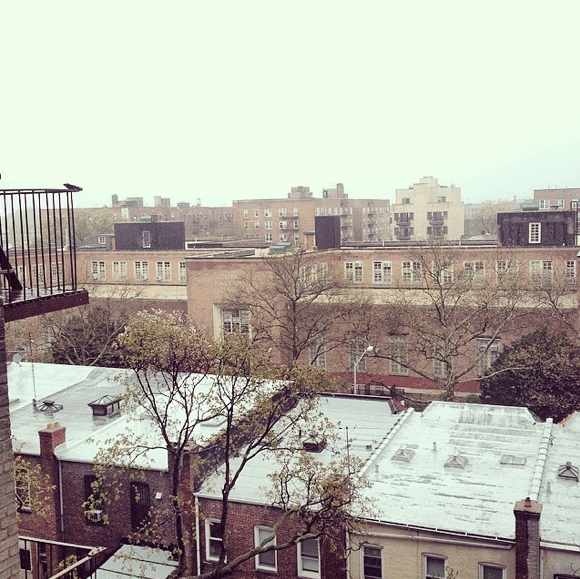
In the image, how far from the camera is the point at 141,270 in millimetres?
64750

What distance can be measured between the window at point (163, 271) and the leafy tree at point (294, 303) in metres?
18.9

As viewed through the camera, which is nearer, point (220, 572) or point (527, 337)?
point (220, 572)

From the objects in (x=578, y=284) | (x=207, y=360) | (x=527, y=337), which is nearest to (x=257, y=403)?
(x=207, y=360)

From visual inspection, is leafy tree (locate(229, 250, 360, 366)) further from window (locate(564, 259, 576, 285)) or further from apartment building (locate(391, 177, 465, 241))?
apartment building (locate(391, 177, 465, 241))

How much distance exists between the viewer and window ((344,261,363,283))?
2181 inches

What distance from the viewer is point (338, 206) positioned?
379 feet

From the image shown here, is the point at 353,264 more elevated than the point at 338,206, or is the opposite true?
the point at 338,206

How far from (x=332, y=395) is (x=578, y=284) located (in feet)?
67.1

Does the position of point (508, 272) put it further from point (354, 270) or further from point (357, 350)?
point (354, 270)

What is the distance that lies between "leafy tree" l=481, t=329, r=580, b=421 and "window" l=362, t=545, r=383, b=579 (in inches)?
677

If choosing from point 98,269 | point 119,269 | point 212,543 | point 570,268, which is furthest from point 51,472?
point 98,269

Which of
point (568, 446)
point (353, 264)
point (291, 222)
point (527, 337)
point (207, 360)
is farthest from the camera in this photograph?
point (291, 222)

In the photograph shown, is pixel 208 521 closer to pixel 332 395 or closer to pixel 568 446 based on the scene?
pixel 332 395

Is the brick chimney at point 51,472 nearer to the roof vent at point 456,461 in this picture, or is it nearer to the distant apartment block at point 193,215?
the roof vent at point 456,461
